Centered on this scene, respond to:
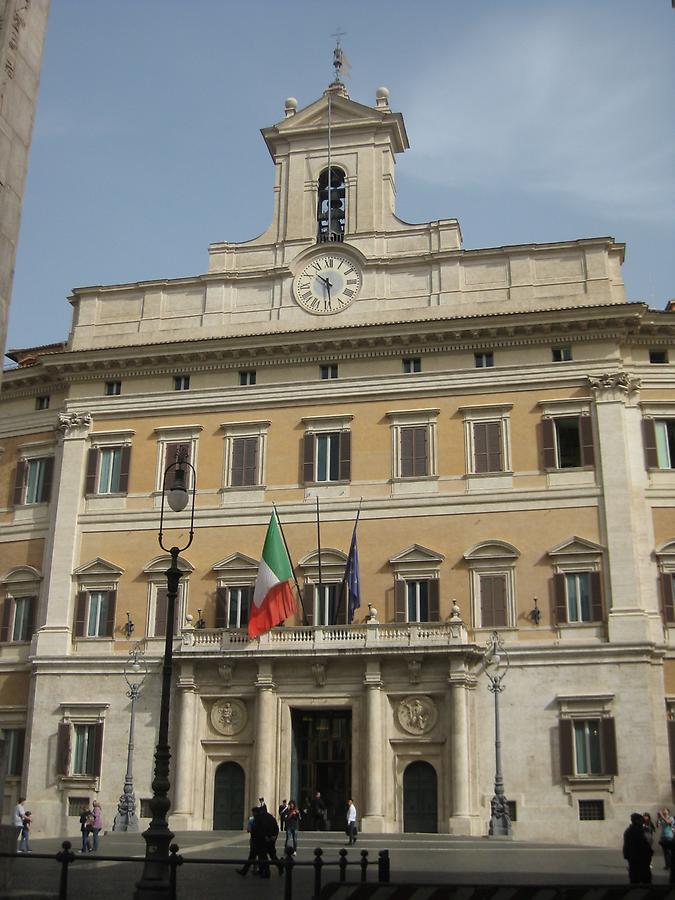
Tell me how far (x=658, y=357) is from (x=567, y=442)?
3910 mm

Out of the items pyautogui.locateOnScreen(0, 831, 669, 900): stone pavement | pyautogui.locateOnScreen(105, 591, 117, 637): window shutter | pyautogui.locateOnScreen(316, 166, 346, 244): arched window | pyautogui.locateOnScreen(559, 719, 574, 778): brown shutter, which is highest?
pyautogui.locateOnScreen(316, 166, 346, 244): arched window

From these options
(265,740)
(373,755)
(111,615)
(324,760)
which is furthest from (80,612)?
(373,755)

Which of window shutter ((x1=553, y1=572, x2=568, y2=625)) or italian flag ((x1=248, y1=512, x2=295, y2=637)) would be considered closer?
window shutter ((x1=553, y1=572, x2=568, y2=625))

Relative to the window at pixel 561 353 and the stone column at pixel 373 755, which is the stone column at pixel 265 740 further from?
the window at pixel 561 353

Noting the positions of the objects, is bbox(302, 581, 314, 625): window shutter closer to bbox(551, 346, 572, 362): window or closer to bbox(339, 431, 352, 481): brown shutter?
bbox(339, 431, 352, 481): brown shutter

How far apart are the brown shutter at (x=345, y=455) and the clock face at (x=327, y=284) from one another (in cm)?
420

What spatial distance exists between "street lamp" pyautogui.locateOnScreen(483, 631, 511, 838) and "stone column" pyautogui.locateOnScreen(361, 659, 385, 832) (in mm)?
3037

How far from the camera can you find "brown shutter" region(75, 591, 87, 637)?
34700 millimetres

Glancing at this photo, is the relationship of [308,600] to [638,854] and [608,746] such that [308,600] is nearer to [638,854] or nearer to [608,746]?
[608,746]

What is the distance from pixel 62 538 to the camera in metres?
35.7

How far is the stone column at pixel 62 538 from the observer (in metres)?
34.7

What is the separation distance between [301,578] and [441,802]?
7.65 m

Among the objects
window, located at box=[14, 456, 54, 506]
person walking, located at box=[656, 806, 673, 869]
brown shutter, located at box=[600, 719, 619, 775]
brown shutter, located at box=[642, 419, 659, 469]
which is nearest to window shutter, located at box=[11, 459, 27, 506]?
window, located at box=[14, 456, 54, 506]

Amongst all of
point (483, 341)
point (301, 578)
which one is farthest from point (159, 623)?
point (483, 341)
